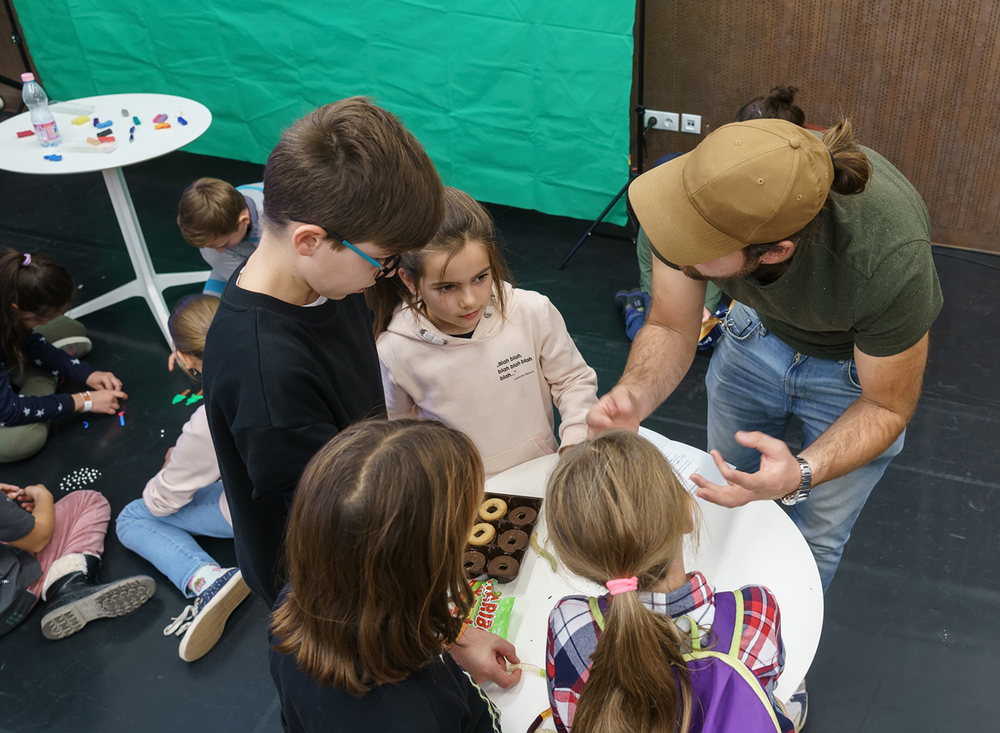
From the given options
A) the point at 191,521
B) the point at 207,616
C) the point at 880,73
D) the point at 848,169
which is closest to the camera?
the point at 848,169

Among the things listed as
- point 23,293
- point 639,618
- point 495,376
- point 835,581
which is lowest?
point 835,581

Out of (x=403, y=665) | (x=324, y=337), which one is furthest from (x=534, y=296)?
(x=403, y=665)

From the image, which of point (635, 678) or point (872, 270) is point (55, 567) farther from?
point (872, 270)

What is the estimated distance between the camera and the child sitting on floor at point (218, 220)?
295cm

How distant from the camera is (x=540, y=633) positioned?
1.41 m

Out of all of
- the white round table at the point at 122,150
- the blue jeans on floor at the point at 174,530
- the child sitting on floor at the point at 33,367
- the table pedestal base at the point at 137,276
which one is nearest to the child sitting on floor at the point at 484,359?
the blue jeans on floor at the point at 174,530

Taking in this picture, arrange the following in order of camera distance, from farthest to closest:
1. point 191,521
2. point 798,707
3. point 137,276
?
point 137,276 → point 191,521 → point 798,707

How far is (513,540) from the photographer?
5.04 ft

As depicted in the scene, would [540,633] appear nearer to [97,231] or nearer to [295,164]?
[295,164]

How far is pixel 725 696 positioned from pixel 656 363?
0.84m

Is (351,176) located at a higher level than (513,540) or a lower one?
higher

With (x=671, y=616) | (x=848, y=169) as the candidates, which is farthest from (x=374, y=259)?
(x=848, y=169)

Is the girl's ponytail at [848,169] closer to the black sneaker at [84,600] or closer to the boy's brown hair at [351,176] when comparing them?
the boy's brown hair at [351,176]

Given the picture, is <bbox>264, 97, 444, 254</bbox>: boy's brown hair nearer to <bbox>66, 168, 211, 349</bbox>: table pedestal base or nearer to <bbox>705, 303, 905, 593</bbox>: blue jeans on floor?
<bbox>705, 303, 905, 593</bbox>: blue jeans on floor
